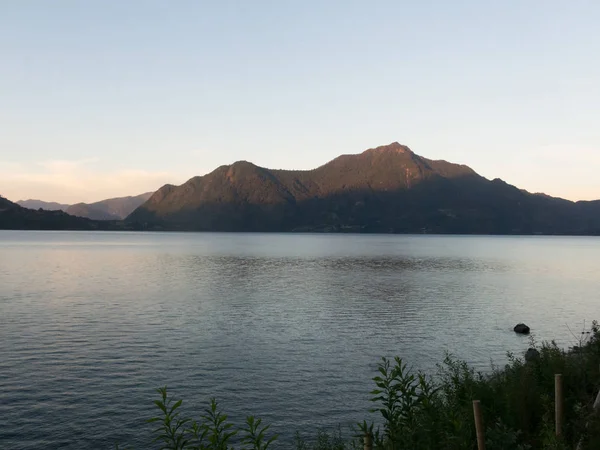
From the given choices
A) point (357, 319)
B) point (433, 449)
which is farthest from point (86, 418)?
point (357, 319)

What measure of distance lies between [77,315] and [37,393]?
30.7m

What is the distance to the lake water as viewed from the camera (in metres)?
29.3

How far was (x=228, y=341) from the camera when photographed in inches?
1897

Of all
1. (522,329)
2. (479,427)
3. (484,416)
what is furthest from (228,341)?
(479,427)

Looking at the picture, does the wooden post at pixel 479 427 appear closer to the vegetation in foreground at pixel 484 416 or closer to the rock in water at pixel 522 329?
the vegetation in foreground at pixel 484 416

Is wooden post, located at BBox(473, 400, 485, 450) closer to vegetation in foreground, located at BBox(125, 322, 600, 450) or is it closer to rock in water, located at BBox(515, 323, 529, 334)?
vegetation in foreground, located at BBox(125, 322, 600, 450)

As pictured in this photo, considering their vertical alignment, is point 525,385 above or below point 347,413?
above

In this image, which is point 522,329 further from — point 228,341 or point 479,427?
point 479,427

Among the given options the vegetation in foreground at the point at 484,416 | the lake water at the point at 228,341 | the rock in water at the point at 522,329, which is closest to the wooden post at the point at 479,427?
the vegetation in foreground at the point at 484,416

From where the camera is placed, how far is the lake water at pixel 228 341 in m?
29.3

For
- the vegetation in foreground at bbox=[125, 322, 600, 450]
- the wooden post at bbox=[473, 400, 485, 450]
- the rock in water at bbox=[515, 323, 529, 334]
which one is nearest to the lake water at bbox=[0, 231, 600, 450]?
the rock in water at bbox=[515, 323, 529, 334]

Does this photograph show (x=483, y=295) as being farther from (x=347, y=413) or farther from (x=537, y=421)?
(x=537, y=421)

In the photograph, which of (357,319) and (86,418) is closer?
(86,418)

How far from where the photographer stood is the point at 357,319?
63.3 meters
